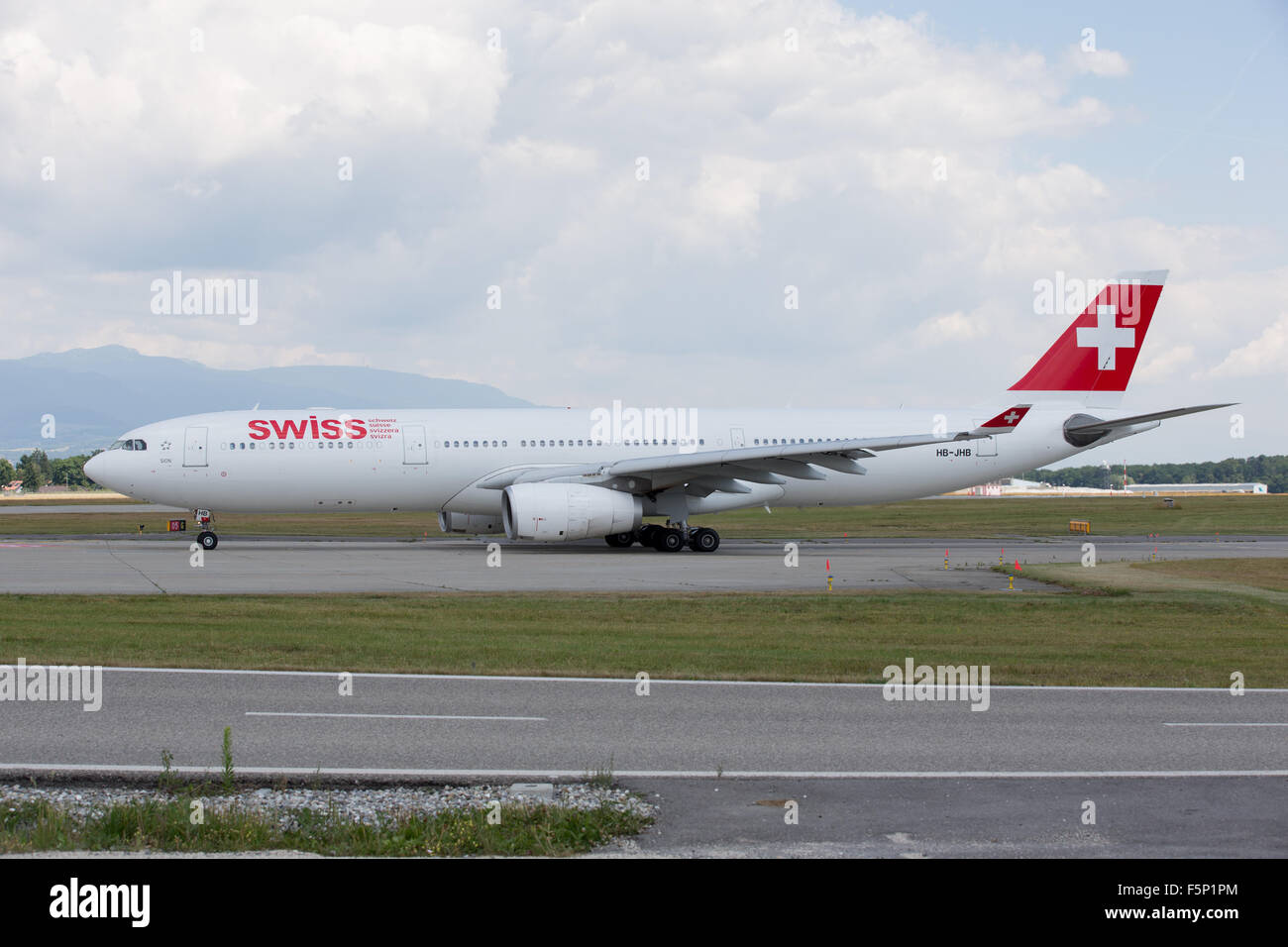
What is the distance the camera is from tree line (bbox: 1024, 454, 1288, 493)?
16925cm

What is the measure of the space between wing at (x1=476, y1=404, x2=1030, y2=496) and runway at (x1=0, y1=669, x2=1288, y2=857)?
19.6m

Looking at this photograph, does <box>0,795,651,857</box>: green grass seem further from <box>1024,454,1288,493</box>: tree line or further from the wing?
<box>1024,454,1288,493</box>: tree line

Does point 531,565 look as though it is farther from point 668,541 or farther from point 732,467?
point 732,467

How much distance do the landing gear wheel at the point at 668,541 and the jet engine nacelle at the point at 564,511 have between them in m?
2.04

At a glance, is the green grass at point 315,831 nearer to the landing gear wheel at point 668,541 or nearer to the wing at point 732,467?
the wing at point 732,467

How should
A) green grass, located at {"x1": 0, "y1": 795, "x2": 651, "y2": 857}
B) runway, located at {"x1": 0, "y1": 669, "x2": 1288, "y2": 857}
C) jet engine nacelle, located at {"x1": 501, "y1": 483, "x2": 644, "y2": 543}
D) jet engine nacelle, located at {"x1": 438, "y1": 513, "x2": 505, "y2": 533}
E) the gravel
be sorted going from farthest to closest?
1. jet engine nacelle, located at {"x1": 438, "y1": 513, "x2": 505, "y2": 533}
2. jet engine nacelle, located at {"x1": 501, "y1": 483, "x2": 644, "y2": 543}
3. the gravel
4. runway, located at {"x1": 0, "y1": 669, "x2": 1288, "y2": 857}
5. green grass, located at {"x1": 0, "y1": 795, "x2": 651, "y2": 857}

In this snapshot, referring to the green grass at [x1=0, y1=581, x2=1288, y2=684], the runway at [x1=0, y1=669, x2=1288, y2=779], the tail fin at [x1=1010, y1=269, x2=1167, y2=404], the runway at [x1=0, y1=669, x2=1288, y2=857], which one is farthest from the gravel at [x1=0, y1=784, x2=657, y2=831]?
the tail fin at [x1=1010, y1=269, x2=1167, y2=404]

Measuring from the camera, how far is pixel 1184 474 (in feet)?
595

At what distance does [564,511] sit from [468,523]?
17.9 feet

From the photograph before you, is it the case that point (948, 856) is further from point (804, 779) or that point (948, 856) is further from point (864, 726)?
point (864, 726)

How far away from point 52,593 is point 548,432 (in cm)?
A: 1629

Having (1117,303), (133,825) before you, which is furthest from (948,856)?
(1117,303)

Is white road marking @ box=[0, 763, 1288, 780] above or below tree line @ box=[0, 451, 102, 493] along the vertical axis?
below
